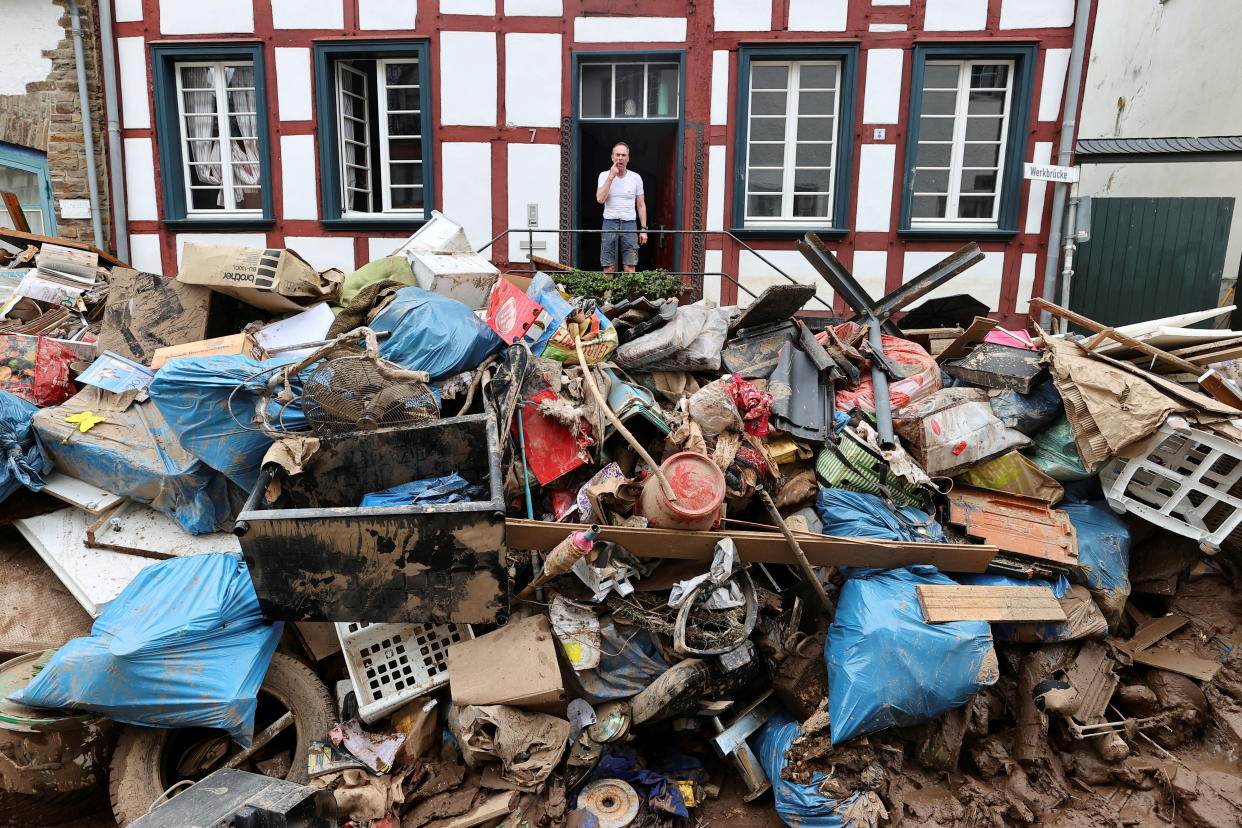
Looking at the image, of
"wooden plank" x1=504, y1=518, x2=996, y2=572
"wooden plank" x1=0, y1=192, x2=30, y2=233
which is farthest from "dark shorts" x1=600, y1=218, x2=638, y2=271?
"wooden plank" x1=0, y1=192, x2=30, y2=233

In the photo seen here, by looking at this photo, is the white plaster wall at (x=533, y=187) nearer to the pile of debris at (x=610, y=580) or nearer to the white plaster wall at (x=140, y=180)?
the pile of debris at (x=610, y=580)

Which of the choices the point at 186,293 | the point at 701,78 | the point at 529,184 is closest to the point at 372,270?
the point at 186,293

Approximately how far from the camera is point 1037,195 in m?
7.63

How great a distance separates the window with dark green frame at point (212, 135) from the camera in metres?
7.83

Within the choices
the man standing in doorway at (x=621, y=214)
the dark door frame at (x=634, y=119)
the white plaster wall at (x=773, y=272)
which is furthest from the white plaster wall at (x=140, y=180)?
the white plaster wall at (x=773, y=272)

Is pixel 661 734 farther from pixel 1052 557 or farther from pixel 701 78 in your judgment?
pixel 701 78

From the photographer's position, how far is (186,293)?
4.73 m

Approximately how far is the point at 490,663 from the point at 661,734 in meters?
1.05

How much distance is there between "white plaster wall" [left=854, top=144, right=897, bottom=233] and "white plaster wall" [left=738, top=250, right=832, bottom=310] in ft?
2.34

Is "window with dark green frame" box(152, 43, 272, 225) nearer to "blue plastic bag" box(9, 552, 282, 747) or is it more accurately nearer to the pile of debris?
the pile of debris

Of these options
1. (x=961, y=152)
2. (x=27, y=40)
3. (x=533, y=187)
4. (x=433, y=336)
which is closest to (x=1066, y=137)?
(x=961, y=152)

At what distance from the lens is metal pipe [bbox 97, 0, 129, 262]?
7634 mm

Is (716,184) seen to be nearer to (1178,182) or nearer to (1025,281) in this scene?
(1025,281)

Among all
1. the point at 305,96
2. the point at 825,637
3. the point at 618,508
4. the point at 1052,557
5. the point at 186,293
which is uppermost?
the point at 305,96
